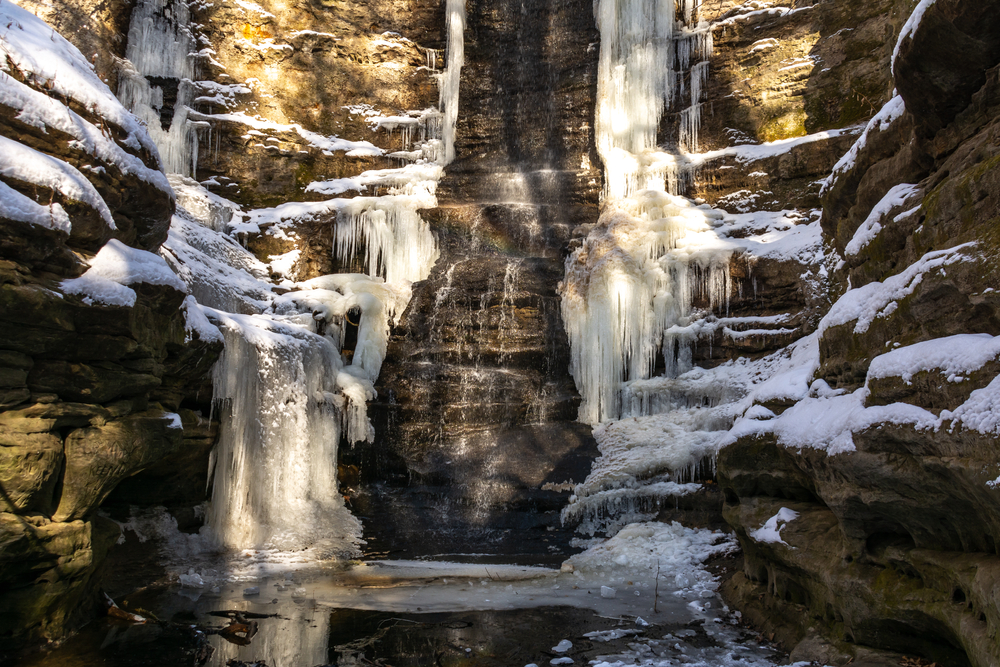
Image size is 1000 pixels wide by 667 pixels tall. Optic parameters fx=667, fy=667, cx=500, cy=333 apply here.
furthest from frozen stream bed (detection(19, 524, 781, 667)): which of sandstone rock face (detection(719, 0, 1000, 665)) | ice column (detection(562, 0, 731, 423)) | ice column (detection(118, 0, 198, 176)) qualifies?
ice column (detection(118, 0, 198, 176))

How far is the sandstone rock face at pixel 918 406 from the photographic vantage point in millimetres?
3438

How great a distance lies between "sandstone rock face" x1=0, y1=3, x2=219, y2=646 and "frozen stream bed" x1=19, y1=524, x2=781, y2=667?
2.32 ft

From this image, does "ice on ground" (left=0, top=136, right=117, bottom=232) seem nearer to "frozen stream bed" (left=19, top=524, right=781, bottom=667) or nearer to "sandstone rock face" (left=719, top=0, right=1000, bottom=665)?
"frozen stream bed" (left=19, top=524, right=781, bottom=667)

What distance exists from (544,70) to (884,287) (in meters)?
16.6

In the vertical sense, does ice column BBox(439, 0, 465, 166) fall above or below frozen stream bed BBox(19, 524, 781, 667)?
above

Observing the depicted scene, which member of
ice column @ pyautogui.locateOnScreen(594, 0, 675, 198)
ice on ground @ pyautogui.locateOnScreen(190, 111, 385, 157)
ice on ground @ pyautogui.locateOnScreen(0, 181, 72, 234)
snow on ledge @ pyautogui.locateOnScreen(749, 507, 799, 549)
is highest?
ice column @ pyautogui.locateOnScreen(594, 0, 675, 198)

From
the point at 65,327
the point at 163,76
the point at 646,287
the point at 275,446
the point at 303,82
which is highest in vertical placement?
the point at 303,82

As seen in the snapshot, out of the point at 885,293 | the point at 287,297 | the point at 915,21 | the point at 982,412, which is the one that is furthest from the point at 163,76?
the point at 982,412

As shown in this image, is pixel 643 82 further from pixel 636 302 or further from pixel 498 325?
pixel 498 325

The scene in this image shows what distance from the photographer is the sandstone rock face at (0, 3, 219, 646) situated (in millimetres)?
4793

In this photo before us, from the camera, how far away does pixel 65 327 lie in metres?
5.18

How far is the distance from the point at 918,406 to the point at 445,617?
14.5 ft

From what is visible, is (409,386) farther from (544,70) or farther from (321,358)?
(544,70)

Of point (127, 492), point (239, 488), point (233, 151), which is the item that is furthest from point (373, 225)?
point (127, 492)
